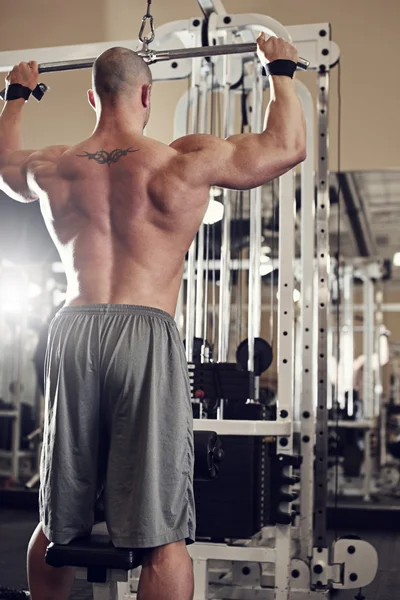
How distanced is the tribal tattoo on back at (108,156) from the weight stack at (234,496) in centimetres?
130

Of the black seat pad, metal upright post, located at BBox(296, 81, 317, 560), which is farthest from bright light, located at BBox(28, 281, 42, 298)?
the black seat pad

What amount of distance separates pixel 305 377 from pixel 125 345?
1.54 metres

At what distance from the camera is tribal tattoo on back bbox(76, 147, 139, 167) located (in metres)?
1.94

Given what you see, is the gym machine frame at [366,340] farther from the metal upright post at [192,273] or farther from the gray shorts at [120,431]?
the gray shorts at [120,431]

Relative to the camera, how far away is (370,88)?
432 centimetres

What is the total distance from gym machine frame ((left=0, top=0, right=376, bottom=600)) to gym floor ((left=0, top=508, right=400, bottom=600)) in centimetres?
39

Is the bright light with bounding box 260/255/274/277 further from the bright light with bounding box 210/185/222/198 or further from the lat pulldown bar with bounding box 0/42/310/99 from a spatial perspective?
the lat pulldown bar with bounding box 0/42/310/99

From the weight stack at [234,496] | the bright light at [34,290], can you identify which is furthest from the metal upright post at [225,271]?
the bright light at [34,290]

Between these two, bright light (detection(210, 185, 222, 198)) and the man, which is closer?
the man

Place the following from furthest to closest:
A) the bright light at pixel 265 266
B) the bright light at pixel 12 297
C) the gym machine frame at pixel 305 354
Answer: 1. the bright light at pixel 265 266
2. the bright light at pixel 12 297
3. the gym machine frame at pixel 305 354

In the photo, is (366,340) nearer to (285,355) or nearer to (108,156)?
(285,355)

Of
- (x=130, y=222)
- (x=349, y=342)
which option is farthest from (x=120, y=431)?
(x=349, y=342)

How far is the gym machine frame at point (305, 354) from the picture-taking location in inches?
115

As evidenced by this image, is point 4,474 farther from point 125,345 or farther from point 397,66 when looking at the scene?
point 125,345
